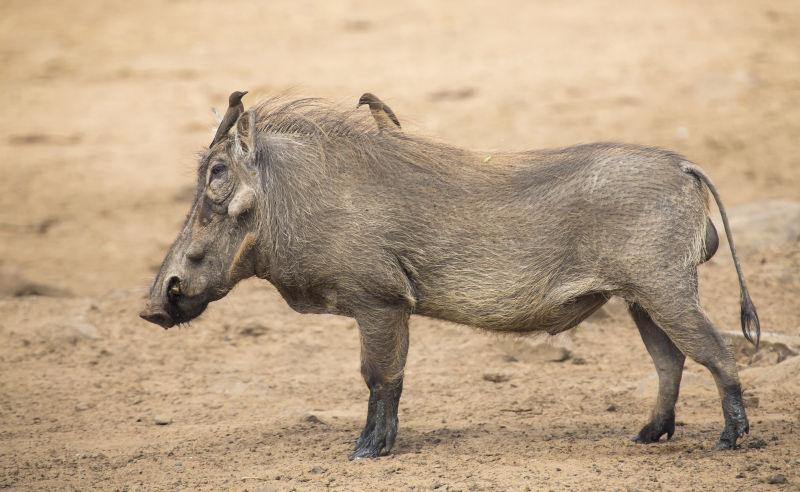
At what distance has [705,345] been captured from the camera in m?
5.20

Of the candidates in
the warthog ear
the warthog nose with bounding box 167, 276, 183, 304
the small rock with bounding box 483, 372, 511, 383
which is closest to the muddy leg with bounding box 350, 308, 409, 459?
the warthog ear

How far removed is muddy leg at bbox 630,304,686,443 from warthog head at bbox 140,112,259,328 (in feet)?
6.84

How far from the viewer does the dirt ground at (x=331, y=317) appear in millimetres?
5594

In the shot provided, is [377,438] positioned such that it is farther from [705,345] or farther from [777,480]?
[777,480]

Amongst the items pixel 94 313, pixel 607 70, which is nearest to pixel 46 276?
pixel 94 313

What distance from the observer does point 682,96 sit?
12742 millimetres

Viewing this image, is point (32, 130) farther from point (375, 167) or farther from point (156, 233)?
point (375, 167)

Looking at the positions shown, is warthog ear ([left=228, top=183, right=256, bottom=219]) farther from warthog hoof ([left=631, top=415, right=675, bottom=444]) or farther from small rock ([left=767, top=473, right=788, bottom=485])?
small rock ([left=767, top=473, right=788, bottom=485])

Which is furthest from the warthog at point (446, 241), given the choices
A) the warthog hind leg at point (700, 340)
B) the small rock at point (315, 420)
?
the small rock at point (315, 420)

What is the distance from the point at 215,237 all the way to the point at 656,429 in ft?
8.26

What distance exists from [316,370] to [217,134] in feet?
7.64

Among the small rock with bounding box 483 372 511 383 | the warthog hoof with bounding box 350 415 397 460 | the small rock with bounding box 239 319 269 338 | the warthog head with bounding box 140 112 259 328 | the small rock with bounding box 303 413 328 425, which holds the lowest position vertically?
the small rock with bounding box 239 319 269 338

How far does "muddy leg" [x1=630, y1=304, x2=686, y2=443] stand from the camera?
5594mm

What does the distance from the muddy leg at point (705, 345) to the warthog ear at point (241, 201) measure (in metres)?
2.08
